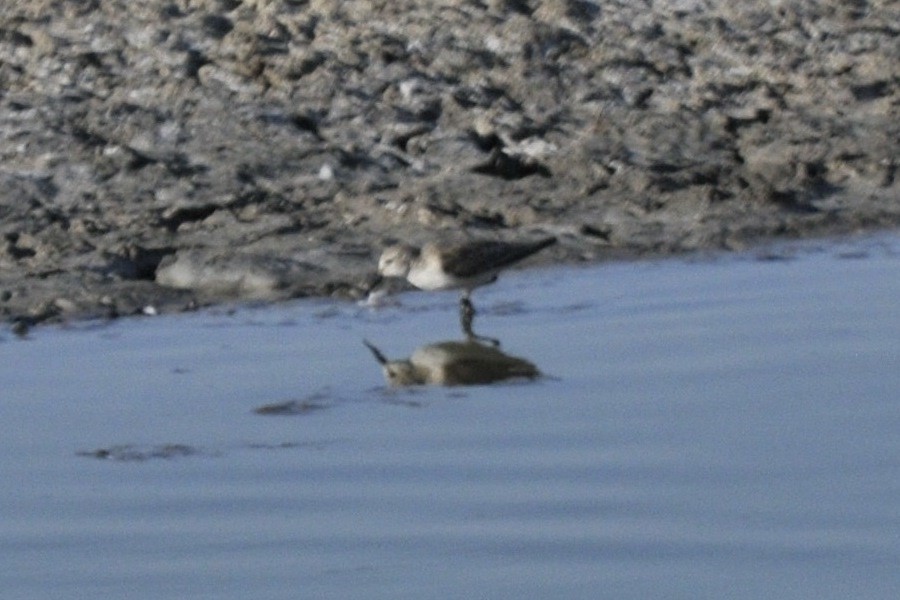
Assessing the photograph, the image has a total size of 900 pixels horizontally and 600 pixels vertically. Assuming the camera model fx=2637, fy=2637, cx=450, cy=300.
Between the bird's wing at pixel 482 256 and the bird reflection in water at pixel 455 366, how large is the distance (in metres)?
0.57

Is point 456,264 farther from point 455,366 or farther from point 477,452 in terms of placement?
point 477,452

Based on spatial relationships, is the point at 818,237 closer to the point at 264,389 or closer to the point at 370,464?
the point at 264,389

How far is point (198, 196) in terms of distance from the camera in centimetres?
1127

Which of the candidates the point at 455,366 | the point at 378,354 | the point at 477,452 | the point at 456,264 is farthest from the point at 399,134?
the point at 477,452

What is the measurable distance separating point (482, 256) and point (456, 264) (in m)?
0.17

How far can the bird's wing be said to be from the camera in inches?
383

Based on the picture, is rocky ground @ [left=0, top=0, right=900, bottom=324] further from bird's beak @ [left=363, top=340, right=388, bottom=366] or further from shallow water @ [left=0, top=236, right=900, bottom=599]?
bird's beak @ [left=363, top=340, right=388, bottom=366]

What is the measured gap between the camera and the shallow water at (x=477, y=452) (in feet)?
20.8

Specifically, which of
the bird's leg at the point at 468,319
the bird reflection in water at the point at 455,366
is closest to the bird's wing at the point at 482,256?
the bird's leg at the point at 468,319

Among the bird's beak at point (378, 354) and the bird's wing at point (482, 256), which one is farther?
the bird's wing at point (482, 256)

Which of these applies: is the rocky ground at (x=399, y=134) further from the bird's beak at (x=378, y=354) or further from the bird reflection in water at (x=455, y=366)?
the bird reflection in water at (x=455, y=366)

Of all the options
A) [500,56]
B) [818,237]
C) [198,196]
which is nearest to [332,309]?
[198,196]

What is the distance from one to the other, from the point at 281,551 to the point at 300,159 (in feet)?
17.6

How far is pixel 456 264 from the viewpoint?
32.0 feet
